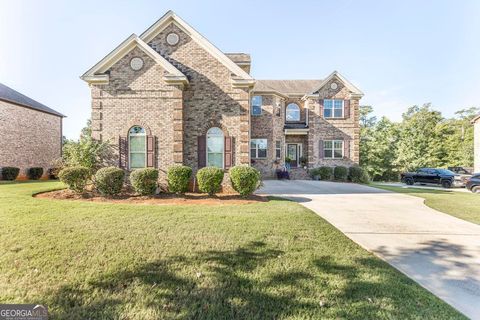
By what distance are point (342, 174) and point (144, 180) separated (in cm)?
1628

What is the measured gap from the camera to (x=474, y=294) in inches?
139

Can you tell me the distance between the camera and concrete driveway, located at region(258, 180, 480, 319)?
3.76 m

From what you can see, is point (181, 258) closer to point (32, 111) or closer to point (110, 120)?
point (110, 120)

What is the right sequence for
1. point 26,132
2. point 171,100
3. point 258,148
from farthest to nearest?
point 26,132 < point 258,148 < point 171,100

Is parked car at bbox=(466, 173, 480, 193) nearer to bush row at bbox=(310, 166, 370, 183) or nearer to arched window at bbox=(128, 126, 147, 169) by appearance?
bush row at bbox=(310, 166, 370, 183)

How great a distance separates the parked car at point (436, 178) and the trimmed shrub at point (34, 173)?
32549 millimetres

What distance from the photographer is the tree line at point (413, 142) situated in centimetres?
2794

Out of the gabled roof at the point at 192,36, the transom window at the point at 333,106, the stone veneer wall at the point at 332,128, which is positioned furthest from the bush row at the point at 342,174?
the gabled roof at the point at 192,36

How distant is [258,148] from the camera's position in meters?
20.4

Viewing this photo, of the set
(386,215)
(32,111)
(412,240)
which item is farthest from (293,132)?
(32,111)

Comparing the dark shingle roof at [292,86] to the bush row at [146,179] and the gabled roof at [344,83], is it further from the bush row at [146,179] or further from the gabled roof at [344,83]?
the bush row at [146,179]

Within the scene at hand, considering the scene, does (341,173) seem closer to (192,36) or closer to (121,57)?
(192,36)

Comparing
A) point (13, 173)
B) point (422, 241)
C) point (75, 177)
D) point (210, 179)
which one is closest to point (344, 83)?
point (210, 179)

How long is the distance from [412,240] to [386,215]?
2464 millimetres
